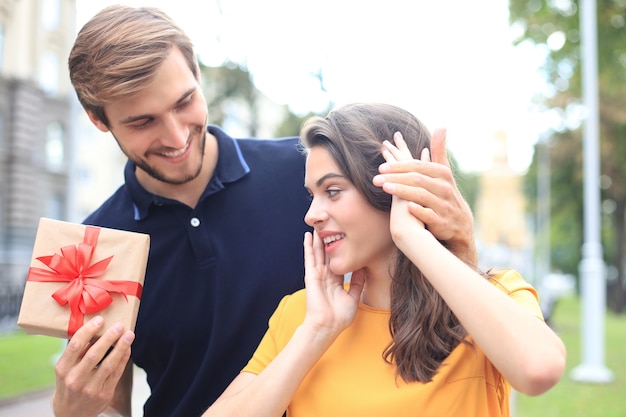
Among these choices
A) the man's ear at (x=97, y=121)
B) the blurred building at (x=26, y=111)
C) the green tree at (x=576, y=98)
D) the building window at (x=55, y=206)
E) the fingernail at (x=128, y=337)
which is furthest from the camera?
the building window at (x=55, y=206)

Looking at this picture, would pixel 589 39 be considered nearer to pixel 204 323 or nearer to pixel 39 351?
pixel 204 323

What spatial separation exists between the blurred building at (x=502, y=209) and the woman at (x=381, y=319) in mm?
61867

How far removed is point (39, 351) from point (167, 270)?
457 inches

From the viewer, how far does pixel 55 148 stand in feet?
87.8

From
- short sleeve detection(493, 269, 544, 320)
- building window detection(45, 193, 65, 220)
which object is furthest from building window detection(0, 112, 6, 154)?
short sleeve detection(493, 269, 544, 320)

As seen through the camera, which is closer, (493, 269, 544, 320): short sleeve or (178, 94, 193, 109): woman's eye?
(493, 269, 544, 320): short sleeve

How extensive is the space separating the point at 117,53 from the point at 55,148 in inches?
1024

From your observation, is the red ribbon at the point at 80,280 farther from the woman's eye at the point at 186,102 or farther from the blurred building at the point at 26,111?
the blurred building at the point at 26,111

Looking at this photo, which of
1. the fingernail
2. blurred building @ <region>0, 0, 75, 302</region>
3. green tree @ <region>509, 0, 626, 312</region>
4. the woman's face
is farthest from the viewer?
blurred building @ <region>0, 0, 75, 302</region>

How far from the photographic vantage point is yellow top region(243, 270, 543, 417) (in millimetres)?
2125

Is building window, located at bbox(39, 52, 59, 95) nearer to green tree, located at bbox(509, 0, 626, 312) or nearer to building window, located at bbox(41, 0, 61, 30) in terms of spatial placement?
building window, located at bbox(41, 0, 61, 30)

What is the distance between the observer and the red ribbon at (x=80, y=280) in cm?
227

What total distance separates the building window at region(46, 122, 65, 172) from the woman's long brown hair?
24.7 meters

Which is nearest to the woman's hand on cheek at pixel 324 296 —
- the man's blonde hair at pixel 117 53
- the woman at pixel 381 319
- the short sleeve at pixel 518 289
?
the woman at pixel 381 319
